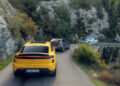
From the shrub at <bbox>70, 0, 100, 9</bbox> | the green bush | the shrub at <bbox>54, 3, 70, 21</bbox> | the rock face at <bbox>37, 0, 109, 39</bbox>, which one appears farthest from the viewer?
the shrub at <bbox>70, 0, 100, 9</bbox>

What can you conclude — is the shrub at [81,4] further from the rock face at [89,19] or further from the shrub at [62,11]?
the shrub at [62,11]

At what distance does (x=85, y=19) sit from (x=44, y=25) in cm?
996

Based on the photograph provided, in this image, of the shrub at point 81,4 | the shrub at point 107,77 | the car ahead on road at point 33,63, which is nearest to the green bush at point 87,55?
the shrub at point 107,77

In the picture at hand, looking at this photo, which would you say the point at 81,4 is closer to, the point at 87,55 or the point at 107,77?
the point at 87,55

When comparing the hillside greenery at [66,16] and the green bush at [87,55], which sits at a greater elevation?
the hillside greenery at [66,16]

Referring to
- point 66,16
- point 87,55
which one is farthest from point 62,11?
point 87,55

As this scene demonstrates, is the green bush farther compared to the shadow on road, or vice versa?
the green bush

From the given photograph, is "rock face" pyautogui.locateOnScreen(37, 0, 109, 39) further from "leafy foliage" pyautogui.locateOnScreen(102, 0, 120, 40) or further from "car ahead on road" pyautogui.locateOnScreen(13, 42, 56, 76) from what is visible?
"car ahead on road" pyautogui.locateOnScreen(13, 42, 56, 76)

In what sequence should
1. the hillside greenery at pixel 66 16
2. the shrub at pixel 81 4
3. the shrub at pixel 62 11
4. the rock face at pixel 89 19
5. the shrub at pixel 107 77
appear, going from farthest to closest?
the shrub at pixel 81 4 < the rock face at pixel 89 19 < the shrub at pixel 62 11 < the hillside greenery at pixel 66 16 < the shrub at pixel 107 77

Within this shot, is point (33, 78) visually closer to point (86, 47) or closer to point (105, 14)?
point (86, 47)

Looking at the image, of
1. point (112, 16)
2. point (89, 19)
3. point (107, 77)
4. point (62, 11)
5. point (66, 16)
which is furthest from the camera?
point (112, 16)

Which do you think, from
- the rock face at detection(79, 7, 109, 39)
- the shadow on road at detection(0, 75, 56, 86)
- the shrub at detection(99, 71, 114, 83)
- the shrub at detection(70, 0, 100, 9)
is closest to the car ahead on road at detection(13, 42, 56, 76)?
the shadow on road at detection(0, 75, 56, 86)

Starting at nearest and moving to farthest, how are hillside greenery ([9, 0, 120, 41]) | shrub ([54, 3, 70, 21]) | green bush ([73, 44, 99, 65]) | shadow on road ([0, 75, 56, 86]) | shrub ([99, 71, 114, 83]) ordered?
1. shadow on road ([0, 75, 56, 86])
2. shrub ([99, 71, 114, 83])
3. green bush ([73, 44, 99, 65])
4. hillside greenery ([9, 0, 120, 41])
5. shrub ([54, 3, 70, 21])

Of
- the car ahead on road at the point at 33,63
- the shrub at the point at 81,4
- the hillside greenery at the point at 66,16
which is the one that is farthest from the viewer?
the shrub at the point at 81,4
